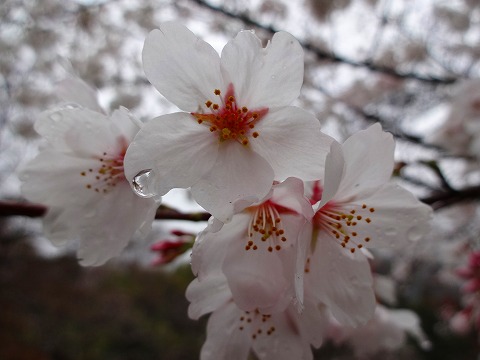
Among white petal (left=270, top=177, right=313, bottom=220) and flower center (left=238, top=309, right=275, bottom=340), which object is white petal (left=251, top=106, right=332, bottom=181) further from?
flower center (left=238, top=309, right=275, bottom=340)

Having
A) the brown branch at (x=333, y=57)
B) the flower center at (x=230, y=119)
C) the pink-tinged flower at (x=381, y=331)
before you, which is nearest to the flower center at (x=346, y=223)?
the flower center at (x=230, y=119)

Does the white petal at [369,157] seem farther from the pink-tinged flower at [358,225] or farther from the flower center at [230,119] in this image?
the flower center at [230,119]

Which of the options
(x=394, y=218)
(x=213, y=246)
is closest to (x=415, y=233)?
(x=394, y=218)

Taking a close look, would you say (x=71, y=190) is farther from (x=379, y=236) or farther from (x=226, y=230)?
(x=379, y=236)

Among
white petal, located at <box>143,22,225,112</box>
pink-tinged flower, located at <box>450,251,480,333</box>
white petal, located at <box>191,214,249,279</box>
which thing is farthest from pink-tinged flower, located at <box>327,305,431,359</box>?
Answer: white petal, located at <box>143,22,225,112</box>

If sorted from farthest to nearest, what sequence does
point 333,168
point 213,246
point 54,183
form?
point 54,183 < point 213,246 < point 333,168

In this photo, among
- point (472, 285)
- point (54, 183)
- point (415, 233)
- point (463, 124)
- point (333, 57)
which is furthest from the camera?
point (333, 57)

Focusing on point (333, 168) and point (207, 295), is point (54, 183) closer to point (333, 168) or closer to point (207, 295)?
point (207, 295)
